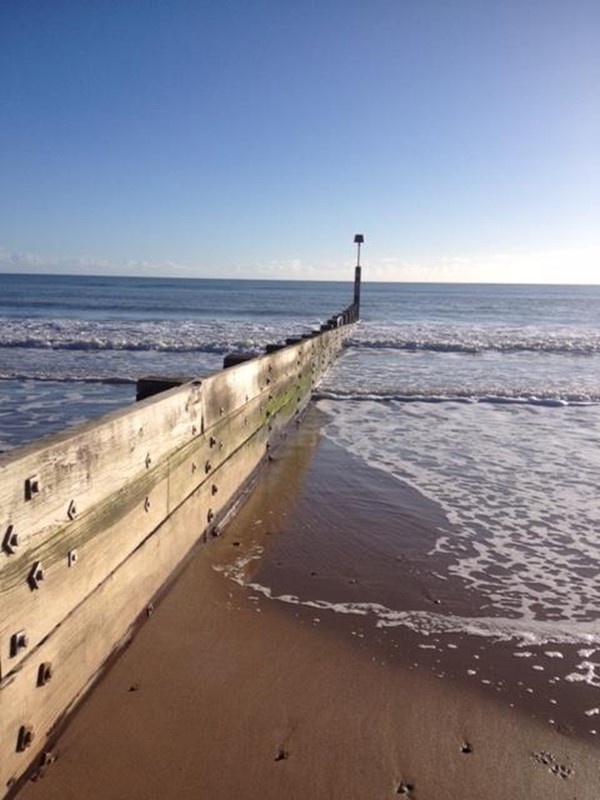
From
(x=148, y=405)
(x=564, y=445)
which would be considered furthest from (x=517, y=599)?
(x=564, y=445)

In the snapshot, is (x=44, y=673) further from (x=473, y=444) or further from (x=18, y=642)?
(x=473, y=444)

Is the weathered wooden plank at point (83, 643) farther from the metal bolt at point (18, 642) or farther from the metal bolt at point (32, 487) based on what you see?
the metal bolt at point (32, 487)

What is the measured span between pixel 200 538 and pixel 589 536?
9.43ft

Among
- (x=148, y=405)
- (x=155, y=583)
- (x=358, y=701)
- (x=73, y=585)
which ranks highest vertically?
(x=148, y=405)

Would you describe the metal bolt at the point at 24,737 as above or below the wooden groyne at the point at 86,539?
below

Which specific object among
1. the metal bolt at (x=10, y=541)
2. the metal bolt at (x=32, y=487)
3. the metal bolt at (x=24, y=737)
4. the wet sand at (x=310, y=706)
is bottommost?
the wet sand at (x=310, y=706)

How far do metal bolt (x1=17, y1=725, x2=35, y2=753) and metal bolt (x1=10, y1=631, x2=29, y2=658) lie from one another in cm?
28

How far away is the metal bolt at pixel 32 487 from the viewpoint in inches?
75.4

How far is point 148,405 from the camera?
3016mm

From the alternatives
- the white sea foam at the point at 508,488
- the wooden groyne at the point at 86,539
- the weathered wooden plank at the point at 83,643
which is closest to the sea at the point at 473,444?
the white sea foam at the point at 508,488

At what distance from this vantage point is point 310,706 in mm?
2770

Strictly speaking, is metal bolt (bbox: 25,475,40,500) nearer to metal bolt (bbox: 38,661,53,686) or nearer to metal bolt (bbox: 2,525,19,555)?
metal bolt (bbox: 2,525,19,555)

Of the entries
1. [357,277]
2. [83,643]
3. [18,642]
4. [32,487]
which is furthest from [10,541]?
[357,277]

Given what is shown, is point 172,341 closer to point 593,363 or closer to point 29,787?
point 593,363
